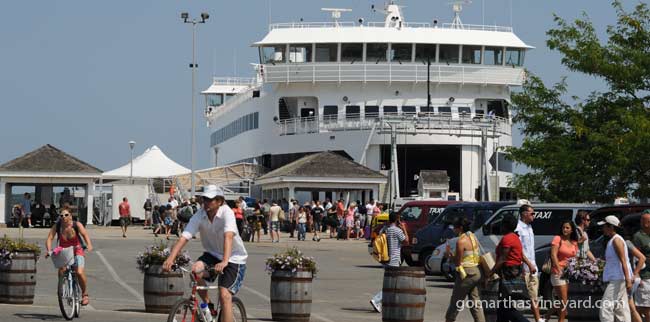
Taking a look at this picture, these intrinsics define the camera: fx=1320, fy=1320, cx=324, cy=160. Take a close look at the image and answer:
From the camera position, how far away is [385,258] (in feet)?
63.6

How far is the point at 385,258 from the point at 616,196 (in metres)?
13.3

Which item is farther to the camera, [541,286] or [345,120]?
[345,120]

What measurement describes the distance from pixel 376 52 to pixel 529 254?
45.3 meters

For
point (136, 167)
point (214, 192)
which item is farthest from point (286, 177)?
point (214, 192)

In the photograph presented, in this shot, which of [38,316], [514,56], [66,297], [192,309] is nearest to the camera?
[192,309]

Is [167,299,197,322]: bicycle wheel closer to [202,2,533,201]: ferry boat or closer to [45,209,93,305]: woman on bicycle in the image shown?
[45,209,93,305]: woman on bicycle

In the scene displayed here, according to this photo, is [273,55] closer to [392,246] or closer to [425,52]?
[425,52]

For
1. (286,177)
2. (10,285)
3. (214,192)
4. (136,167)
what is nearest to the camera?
(214,192)

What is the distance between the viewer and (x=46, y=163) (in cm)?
5197

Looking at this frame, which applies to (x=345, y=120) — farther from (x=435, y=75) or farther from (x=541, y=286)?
(x=541, y=286)

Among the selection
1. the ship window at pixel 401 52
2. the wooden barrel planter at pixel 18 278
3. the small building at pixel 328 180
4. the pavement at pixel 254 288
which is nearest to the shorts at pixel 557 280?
the pavement at pixel 254 288

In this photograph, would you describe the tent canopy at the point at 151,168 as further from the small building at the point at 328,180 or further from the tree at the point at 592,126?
the tree at the point at 592,126

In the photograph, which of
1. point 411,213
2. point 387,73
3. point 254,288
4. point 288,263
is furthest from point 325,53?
point 288,263

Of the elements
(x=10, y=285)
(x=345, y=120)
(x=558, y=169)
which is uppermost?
(x=345, y=120)
